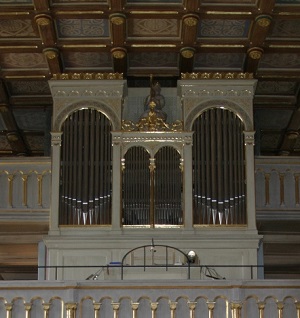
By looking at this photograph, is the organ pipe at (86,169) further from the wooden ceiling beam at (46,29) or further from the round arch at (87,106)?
the wooden ceiling beam at (46,29)

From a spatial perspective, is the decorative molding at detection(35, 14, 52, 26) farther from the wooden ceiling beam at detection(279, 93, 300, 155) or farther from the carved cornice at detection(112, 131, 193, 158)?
the wooden ceiling beam at detection(279, 93, 300, 155)

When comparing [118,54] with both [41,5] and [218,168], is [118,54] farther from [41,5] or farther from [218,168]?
[218,168]

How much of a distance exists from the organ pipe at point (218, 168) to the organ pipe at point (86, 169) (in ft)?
5.46

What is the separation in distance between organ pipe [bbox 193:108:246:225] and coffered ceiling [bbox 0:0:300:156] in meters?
1.13

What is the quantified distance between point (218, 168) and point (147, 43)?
2.64m

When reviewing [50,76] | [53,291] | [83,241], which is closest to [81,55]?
[50,76]

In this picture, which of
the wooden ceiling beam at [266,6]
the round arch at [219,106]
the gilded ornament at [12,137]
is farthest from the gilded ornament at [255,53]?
the gilded ornament at [12,137]

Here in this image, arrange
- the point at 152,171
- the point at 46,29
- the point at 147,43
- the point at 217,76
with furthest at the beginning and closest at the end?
the point at 217,76
the point at 152,171
the point at 147,43
the point at 46,29

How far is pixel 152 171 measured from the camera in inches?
751

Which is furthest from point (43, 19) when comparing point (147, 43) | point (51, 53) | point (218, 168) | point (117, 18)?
point (218, 168)

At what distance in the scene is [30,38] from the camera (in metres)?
18.6

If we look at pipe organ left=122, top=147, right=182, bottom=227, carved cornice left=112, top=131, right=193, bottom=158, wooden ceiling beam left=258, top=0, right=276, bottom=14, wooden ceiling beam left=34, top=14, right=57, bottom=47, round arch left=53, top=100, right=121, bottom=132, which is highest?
wooden ceiling beam left=258, top=0, right=276, bottom=14

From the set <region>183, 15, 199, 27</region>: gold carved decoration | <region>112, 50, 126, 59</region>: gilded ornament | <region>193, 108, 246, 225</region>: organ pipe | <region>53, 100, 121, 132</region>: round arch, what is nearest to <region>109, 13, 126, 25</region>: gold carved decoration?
<region>183, 15, 199, 27</region>: gold carved decoration

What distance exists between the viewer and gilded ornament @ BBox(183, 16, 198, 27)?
17.6 metres
